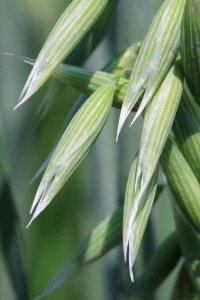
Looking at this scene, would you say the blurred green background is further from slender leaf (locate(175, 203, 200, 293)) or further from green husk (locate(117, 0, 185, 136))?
green husk (locate(117, 0, 185, 136))

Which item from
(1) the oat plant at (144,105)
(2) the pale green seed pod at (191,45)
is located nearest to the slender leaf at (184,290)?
(1) the oat plant at (144,105)

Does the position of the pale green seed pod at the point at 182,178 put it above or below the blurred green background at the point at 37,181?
above

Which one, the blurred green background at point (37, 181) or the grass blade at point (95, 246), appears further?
the blurred green background at point (37, 181)

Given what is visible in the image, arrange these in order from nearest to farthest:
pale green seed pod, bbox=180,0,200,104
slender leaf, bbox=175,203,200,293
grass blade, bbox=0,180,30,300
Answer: pale green seed pod, bbox=180,0,200,104
slender leaf, bbox=175,203,200,293
grass blade, bbox=0,180,30,300

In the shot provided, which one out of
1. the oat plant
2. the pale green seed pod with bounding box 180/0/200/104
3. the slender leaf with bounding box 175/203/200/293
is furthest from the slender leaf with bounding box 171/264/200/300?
the pale green seed pod with bounding box 180/0/200/104

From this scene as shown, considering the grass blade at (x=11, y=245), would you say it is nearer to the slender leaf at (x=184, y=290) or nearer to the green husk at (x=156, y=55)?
the slender leaf at (x=184, y=290)

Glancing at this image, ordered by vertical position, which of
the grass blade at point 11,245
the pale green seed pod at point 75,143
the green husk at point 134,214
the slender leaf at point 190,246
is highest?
the pale green seed pod at point 75,143

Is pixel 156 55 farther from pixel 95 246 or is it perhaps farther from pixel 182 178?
pixel 95 246
